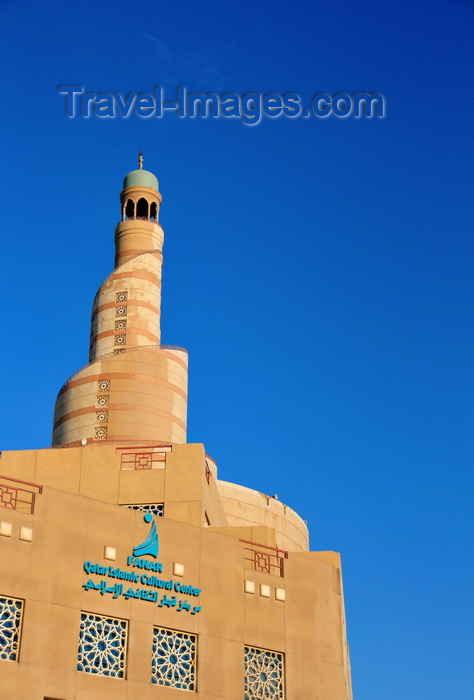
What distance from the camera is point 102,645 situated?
19797mm

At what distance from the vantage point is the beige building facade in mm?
18984

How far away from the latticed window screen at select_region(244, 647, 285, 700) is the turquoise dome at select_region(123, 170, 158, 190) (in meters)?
22.0

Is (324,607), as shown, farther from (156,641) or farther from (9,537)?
(9,537)

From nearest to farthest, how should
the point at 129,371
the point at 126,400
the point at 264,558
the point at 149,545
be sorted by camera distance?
the point at 149,545 < the point at 264,558 < the point at 126,400 < the point at 129,371

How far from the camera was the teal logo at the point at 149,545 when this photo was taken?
68.9 feet

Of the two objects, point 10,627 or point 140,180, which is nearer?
point 10,627

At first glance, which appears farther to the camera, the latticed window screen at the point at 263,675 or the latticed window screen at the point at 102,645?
the latticed window screen at the point at 263,675

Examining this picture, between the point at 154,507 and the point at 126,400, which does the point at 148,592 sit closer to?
the point at 154,507

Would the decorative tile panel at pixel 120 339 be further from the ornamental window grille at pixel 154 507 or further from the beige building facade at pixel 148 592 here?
the ornamental window grille at pixel 154 507

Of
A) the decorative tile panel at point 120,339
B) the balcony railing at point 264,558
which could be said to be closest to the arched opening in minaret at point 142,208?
the decorative tile panel at point 120,339

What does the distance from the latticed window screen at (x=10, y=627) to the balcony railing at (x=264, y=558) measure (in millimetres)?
6266

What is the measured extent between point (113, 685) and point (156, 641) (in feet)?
4.79

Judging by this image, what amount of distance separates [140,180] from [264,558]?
20058mm

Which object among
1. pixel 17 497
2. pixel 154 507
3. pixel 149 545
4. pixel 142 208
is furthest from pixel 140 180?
pixel 149 545
